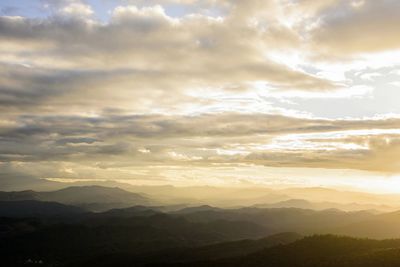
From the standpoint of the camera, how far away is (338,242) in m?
178

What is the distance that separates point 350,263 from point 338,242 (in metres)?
48.5

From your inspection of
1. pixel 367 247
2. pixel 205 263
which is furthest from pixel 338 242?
pixel 205 263

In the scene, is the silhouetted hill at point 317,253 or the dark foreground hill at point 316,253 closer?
the silhouetted hill at point 317,253

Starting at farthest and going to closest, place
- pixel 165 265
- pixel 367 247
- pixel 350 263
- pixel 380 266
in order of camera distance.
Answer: pixel 165 265 → pixel 367 247 → pixel 350 263 → pixel 380 266

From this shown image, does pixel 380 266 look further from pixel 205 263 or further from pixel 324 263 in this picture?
→ pixel 205 263

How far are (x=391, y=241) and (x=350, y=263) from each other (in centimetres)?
5452

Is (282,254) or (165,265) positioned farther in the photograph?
(165,265)

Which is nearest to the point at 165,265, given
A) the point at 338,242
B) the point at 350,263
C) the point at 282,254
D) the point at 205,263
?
the point at 205,263

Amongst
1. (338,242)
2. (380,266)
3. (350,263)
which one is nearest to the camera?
(380,266)

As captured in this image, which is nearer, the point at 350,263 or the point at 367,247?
the point at 350,263

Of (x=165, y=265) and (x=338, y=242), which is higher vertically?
(x=338, y=242)

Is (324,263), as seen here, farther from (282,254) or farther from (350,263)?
(282,254)

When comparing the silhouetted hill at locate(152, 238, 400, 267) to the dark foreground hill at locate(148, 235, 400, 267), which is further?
the dark foreground hill at locate(148, 235, 400, 267)

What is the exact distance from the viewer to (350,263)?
432ft
